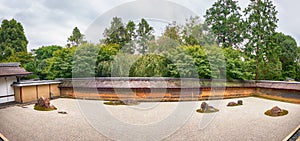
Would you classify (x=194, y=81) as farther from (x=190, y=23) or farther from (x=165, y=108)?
(x=190, y=23)

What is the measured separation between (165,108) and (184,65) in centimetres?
344

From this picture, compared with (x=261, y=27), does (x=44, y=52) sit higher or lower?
lower

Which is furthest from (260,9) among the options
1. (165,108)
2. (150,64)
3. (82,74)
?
(82,74)

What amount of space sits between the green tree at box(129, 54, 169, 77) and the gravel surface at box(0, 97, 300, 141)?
347cm

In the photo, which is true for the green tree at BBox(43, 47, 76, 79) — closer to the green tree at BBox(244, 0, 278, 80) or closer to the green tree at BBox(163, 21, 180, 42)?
the green tree at BBox(163, 21, 180, 42)

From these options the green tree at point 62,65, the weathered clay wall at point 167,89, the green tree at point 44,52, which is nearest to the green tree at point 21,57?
the green tree at point 44,52

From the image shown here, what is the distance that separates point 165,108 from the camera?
336 inches

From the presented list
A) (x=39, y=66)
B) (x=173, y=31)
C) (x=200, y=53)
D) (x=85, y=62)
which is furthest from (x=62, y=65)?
(x=200, y=53)

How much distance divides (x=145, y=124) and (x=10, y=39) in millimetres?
20377

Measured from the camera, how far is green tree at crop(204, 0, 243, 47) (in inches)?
637

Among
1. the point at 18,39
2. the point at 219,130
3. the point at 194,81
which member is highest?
the point at 18,39

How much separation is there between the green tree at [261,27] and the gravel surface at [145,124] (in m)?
6.11

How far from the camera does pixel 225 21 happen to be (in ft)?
53.1

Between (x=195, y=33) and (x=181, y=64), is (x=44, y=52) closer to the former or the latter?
(x=195, y=33)
